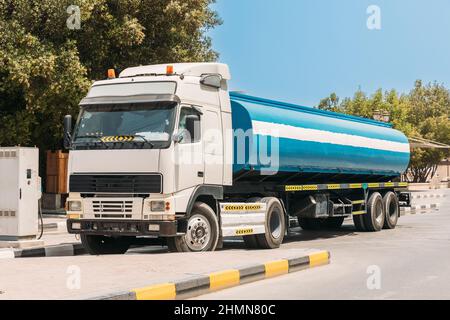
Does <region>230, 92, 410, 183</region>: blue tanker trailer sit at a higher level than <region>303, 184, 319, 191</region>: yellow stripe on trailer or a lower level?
higher

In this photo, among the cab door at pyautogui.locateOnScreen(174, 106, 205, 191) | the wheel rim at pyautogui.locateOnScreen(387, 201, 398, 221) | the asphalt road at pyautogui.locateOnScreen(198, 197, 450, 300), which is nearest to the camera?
the asphalt road at pyautogui.locateOnScreen(198, 197, 450, 300)

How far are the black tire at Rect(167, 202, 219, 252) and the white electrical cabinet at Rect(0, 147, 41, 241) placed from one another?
351 cm

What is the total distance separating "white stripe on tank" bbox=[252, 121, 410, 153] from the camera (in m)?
13.9

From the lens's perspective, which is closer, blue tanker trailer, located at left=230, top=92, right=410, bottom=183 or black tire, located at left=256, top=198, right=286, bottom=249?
blue tanker trailer, located at left=230, top=92, right=410, bottom=183

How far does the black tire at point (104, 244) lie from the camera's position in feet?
42.1

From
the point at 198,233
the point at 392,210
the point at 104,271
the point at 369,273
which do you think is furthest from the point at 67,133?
the point at 392,210

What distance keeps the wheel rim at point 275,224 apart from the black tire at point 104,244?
2.97 meters

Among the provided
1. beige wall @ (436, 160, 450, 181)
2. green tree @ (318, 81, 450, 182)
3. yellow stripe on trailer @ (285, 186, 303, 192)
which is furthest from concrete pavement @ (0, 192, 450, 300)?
beige wall @ (436, 160, 450, 181)

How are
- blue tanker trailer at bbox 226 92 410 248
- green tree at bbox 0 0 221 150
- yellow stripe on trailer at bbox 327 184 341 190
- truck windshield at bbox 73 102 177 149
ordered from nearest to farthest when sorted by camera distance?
1. truck windshield at bbox 73 102 177 149
2. blue tanker trailer at bbox 226 92 410 248
3. yellow stripe on trailer at bbox 327 184 341 190
4. green tree at bbox 0 0 221 150

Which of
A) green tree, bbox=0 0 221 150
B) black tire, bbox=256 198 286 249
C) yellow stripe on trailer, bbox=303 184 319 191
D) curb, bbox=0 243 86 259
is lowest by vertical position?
curb, bbox=0 243 86 259

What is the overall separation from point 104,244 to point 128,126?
2505mm

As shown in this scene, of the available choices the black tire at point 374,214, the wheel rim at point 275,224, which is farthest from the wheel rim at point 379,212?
the wheel rim at point 275,224

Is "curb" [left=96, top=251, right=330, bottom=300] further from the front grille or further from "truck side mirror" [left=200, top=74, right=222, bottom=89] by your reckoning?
"truck side mirror" [left=200, top=74, right=222, bottom=89]
